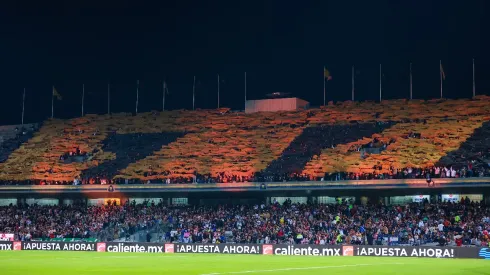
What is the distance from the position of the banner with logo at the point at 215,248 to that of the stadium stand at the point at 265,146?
38.6 ft

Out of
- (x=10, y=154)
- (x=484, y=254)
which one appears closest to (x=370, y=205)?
(x=484, y=254)

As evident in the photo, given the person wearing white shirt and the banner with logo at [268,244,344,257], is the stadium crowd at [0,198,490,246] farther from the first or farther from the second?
the banner with logo at [268,244,344,257]

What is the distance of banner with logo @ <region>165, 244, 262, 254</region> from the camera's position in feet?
151

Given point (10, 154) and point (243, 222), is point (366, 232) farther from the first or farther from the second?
point (10, 154)

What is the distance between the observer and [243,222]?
53875mm

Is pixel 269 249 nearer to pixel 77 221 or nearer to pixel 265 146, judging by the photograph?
pixel 77 221

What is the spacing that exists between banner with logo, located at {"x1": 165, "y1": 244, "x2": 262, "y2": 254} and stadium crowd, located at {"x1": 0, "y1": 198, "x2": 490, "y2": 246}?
3.82m

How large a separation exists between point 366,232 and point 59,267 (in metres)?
22.1

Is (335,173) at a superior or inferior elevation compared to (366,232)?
superior

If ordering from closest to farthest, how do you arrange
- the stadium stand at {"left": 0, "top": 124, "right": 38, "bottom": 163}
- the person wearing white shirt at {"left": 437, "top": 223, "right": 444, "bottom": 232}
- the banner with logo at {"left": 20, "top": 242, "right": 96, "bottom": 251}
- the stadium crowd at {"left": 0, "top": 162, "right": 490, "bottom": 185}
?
the person wearing white shirt at {"left": 437, "top": 223, "right": 444, "bottom": 232}, the banner with logo at {"left": 20, "top": 242, "right": 96, "bottom": 251}, the stadium crowd at {"left": 0, "top": 162, "right": 490, "bottom": 185}, the stadium stand at {"left": 0, "top": 124, "right": 38, "bottom": 163}

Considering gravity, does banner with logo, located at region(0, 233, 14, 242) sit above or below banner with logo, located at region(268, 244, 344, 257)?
below

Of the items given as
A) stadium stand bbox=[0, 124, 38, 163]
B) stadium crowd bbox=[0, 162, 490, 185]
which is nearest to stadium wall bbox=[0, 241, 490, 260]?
stadium crowd bbox=[0, 162, 490, 185]

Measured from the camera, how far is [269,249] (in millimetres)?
45281

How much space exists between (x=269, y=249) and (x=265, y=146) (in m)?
21.4
